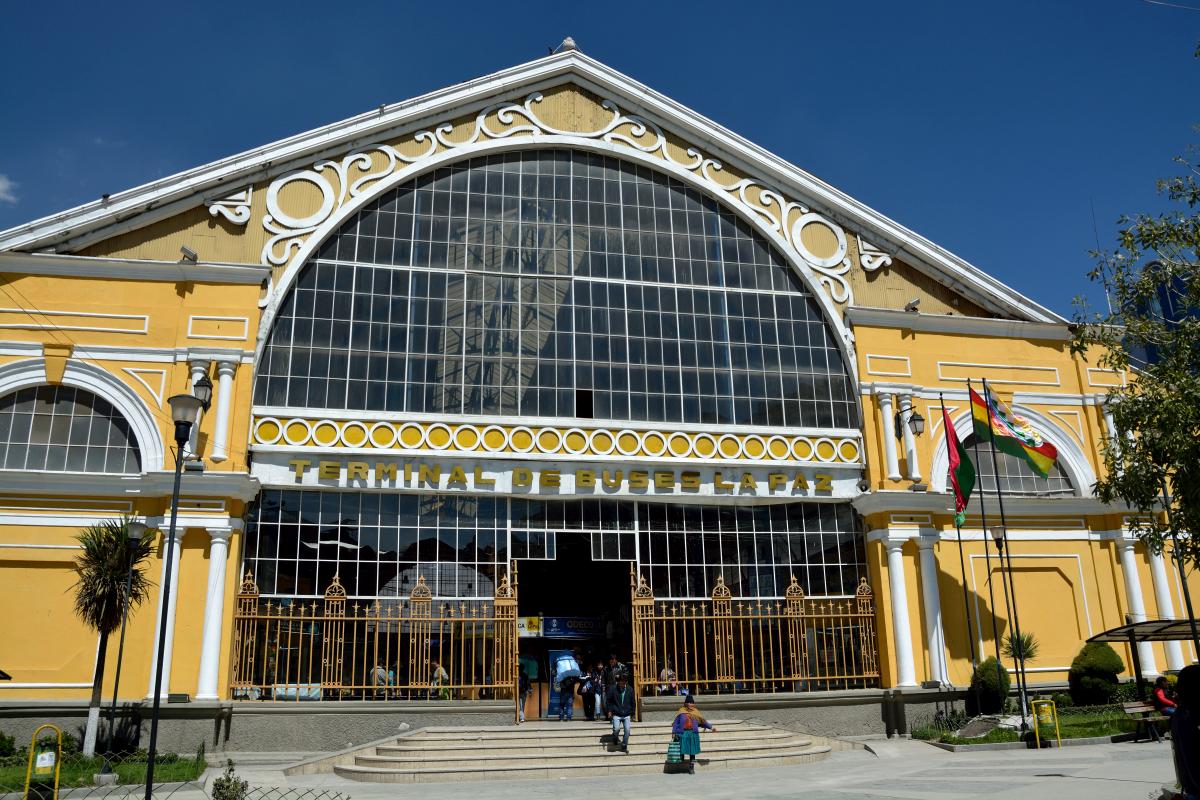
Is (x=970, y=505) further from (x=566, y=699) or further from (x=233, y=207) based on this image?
(x=233, y=207)

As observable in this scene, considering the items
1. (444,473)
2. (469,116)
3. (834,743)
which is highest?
(469,116)

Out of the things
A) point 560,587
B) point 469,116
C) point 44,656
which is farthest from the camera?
point 560,587

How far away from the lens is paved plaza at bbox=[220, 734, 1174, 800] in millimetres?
14852

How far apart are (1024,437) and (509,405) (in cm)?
1285

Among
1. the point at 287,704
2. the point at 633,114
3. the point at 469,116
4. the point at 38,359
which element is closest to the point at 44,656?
the point at 287,704

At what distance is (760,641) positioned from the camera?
2517 cm

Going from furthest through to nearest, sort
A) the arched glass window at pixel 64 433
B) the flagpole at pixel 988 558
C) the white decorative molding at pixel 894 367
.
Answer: the white decorative molding at pixel 894 367 → the flagpole at pixel 988 558 → the arched glass window at pixel 64 433

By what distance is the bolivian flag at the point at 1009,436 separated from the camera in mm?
24641

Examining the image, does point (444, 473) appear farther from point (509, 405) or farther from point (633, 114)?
point (633, 114)

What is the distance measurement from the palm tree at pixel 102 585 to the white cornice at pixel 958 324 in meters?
19.3

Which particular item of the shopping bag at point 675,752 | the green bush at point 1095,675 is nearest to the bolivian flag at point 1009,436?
the green bush at point 1095,675

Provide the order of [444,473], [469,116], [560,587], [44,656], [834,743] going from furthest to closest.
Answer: [560,587] → [469,116] → [444,473] → [834,743] → [44,656]

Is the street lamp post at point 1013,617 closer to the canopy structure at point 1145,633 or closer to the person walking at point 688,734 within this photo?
the canopy structure at point 1145,633

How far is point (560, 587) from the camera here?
30156mm
